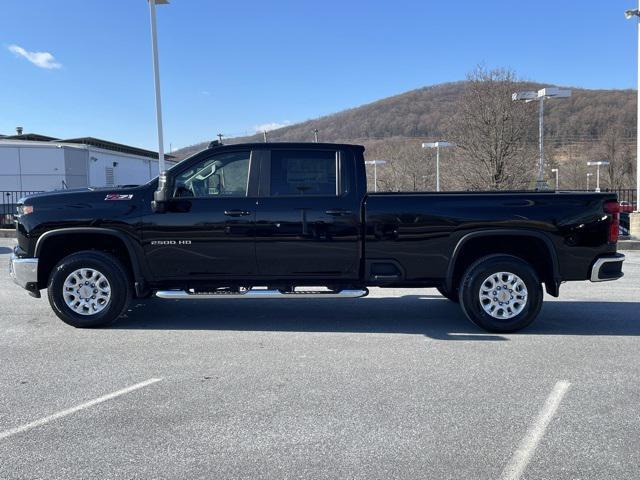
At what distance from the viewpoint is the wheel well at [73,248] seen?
6.16 metres

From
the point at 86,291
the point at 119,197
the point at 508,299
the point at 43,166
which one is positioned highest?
the point at 43,166

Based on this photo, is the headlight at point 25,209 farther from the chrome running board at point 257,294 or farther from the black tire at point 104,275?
the chrome running board at point 257,294

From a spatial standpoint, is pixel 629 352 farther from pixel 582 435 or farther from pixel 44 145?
pixel 44 145

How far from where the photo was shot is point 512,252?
20.6 ft

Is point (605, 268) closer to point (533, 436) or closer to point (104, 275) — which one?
point (533, 436)

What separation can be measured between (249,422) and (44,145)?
32.7 meters

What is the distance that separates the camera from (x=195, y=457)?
10.7ft

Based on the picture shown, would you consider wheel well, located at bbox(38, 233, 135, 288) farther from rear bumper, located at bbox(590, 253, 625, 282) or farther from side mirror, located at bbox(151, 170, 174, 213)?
rear bumper, located at bbox(590, 253, 625, 282)

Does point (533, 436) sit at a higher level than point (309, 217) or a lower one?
lower

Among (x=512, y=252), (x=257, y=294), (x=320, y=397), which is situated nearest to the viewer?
(x=320, y=397)

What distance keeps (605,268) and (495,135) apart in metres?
19.3

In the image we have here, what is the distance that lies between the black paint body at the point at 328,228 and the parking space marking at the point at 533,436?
1.99 metres

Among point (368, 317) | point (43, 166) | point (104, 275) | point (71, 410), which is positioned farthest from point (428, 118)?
point (71, 410)

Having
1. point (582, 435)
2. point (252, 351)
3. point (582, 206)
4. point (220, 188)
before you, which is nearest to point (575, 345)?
point (582, 206)
